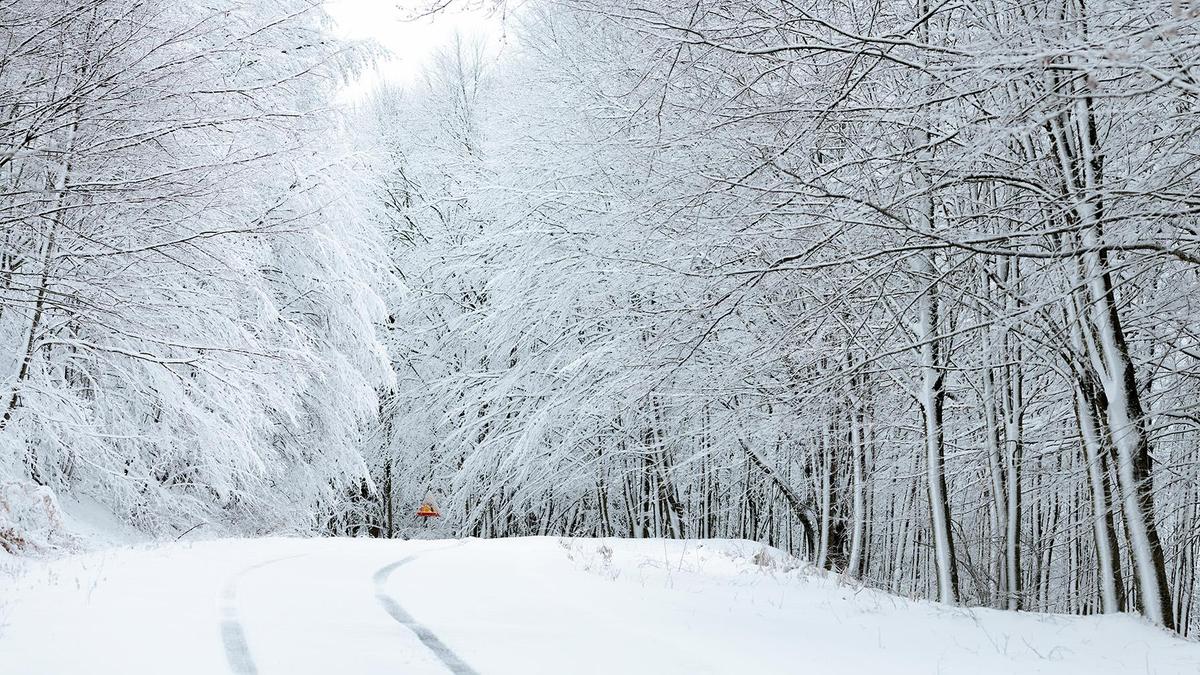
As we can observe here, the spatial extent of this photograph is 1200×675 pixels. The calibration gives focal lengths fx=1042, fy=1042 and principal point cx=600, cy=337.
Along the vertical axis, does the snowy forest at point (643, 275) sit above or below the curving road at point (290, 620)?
above

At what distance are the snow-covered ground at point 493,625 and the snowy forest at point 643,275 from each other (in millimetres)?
1773

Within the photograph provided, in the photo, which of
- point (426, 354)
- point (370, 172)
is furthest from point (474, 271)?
point (426, 354)

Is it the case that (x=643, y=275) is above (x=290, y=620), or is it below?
above

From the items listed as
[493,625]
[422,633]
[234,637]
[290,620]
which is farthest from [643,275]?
[234,637]

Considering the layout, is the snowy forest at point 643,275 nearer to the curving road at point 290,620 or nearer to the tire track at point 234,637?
the curving road at point 290,620

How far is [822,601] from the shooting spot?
9.41 meters

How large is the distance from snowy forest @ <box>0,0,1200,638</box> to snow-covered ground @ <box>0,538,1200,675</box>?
5.82ft

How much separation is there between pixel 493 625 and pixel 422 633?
606 mm

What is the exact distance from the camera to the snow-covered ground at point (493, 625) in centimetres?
550

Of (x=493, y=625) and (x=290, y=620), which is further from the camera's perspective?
Result: (x=493, y=625)

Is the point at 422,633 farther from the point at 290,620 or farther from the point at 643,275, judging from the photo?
the point at 643,275

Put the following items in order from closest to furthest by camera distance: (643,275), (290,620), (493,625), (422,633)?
1. (422,633)
2. (290,620)
3. (493,625)
4. (643,275)

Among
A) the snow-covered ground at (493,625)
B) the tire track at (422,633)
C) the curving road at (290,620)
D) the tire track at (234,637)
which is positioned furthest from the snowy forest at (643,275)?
the tire track at (422,633)

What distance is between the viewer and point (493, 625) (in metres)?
6.73
